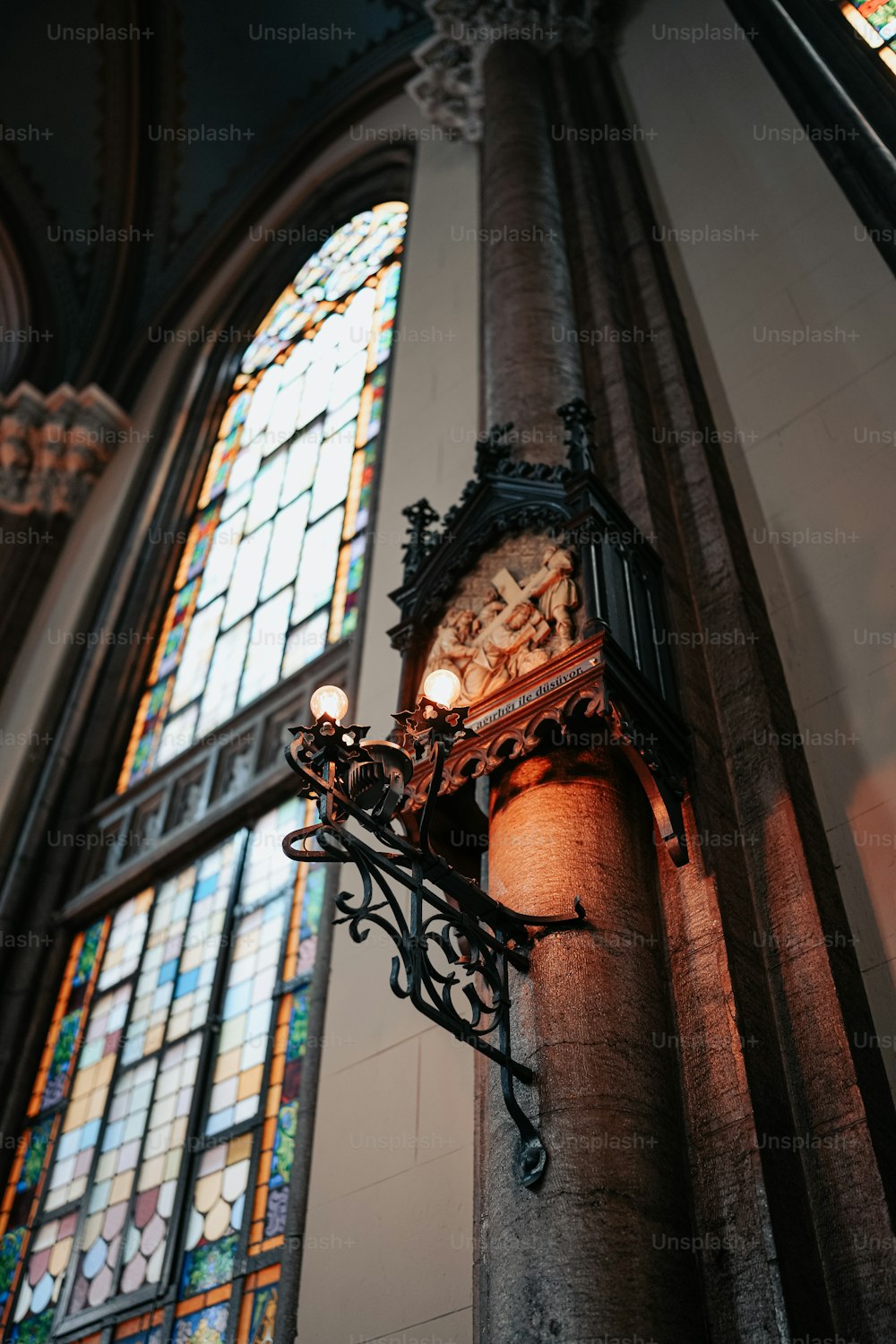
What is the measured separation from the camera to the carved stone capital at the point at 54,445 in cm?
1275

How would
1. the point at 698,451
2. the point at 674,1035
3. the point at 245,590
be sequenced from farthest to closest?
the point at 245,590 < the point at 698,451 < the point at 674,1035

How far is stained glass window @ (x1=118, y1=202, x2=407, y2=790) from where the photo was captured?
8.63 metres

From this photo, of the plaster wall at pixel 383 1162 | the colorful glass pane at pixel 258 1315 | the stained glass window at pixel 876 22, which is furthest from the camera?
the stained glass window at pixel 876 22

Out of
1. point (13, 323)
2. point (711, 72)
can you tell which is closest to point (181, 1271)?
point (711, 72)

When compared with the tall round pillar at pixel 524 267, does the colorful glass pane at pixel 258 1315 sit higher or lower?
lower

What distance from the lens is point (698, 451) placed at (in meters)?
6.00

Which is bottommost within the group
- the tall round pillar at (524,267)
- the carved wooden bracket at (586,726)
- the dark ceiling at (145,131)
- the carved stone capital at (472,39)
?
the carved wooden bracket at (586,726)

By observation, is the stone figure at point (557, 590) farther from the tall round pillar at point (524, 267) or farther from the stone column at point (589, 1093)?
the tall round pillar at point (524, 267)

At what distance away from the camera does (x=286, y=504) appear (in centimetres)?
987

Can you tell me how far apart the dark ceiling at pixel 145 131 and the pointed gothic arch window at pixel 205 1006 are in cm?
456

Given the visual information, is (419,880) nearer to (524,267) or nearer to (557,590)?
(557,590)

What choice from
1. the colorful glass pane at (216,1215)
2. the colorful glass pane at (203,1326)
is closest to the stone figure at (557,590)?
the colorful glass pane at (216,1215)

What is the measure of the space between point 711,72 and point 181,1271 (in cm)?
796

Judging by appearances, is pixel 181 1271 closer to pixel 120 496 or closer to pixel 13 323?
pixel 120 496
